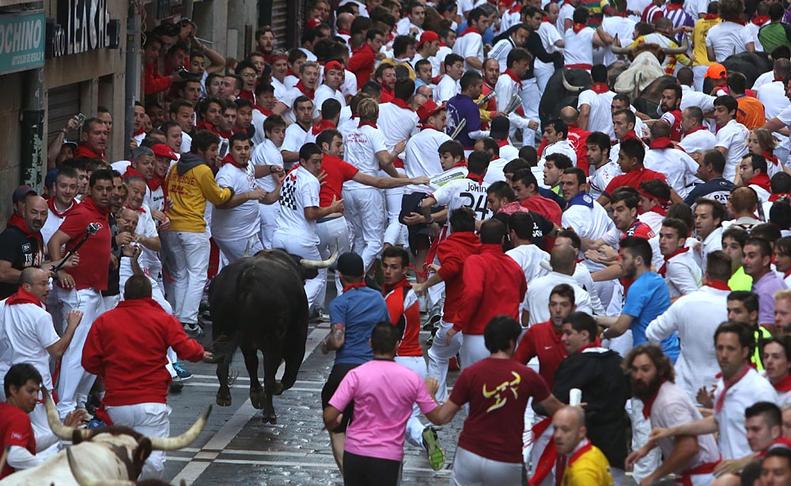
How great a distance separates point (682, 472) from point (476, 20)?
19393mm

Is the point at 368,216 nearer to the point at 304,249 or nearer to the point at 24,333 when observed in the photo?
the point at 304,249

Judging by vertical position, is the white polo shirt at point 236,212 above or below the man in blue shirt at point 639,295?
below

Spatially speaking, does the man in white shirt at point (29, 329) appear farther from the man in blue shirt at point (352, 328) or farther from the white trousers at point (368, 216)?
the white trousers at point (368, 216)

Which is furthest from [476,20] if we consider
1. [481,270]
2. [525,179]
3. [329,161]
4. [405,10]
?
[481,270]

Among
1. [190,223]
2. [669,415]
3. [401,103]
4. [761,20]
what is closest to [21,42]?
[190,223]

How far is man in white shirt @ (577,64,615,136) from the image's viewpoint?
2050cm

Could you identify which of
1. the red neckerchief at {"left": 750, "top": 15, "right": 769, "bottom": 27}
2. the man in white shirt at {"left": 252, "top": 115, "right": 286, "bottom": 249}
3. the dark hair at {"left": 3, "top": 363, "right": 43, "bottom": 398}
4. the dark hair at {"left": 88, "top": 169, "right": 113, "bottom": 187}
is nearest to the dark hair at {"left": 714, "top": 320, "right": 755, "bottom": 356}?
the dark hair at {"left": 3, "top": 363, "right": 43, "bottom": 398}

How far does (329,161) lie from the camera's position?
17359 millimetres

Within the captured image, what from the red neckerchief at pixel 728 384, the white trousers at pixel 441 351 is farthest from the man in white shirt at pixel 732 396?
the white trousers at pixel 441 351

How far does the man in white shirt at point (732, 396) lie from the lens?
30.5 ft

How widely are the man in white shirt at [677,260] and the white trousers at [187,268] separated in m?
5.42

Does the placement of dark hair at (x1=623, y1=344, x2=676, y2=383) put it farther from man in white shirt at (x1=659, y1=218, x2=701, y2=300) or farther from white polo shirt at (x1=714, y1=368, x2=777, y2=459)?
man in white shirt at (x1=659, y1=218, x2=701, y2=300)

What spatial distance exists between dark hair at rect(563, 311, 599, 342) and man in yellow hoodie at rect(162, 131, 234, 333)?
6.64 m

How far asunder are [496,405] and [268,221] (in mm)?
8602
